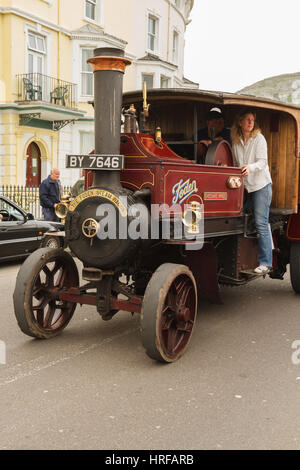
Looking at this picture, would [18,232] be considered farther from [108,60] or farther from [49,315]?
[108,60]

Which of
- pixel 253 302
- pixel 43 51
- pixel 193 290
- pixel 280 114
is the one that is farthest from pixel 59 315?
pixel 43 51

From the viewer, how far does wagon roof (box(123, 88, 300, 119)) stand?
518 cm

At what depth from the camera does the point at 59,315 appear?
5.23 metres

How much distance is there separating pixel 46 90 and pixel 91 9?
4.94 meters

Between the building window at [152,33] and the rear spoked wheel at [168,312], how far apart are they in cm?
2358

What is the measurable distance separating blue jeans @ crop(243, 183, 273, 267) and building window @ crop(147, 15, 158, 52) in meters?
22.0

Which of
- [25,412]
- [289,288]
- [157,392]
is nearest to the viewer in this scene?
[25,412]

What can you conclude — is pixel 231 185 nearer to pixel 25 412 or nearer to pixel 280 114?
pixel 280 114

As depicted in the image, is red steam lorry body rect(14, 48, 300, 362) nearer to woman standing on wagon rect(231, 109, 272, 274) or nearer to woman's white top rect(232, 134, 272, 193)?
woman standing on wagon rect(231, 109, 272, 274)

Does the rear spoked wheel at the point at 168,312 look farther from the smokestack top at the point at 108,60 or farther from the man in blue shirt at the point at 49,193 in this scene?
the man in blue shirt at the point at 49,193

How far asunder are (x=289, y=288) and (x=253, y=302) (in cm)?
112

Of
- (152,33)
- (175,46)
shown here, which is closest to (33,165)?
(152,33)

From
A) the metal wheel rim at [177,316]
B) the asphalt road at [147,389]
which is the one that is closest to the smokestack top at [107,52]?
the metal wheel rim at [177,316]

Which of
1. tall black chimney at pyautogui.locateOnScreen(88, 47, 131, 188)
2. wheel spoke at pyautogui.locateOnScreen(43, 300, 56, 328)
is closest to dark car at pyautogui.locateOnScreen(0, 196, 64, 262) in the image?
wheel spoke at pyautogui.locateOnScreen(43, 300, 56, 328)
